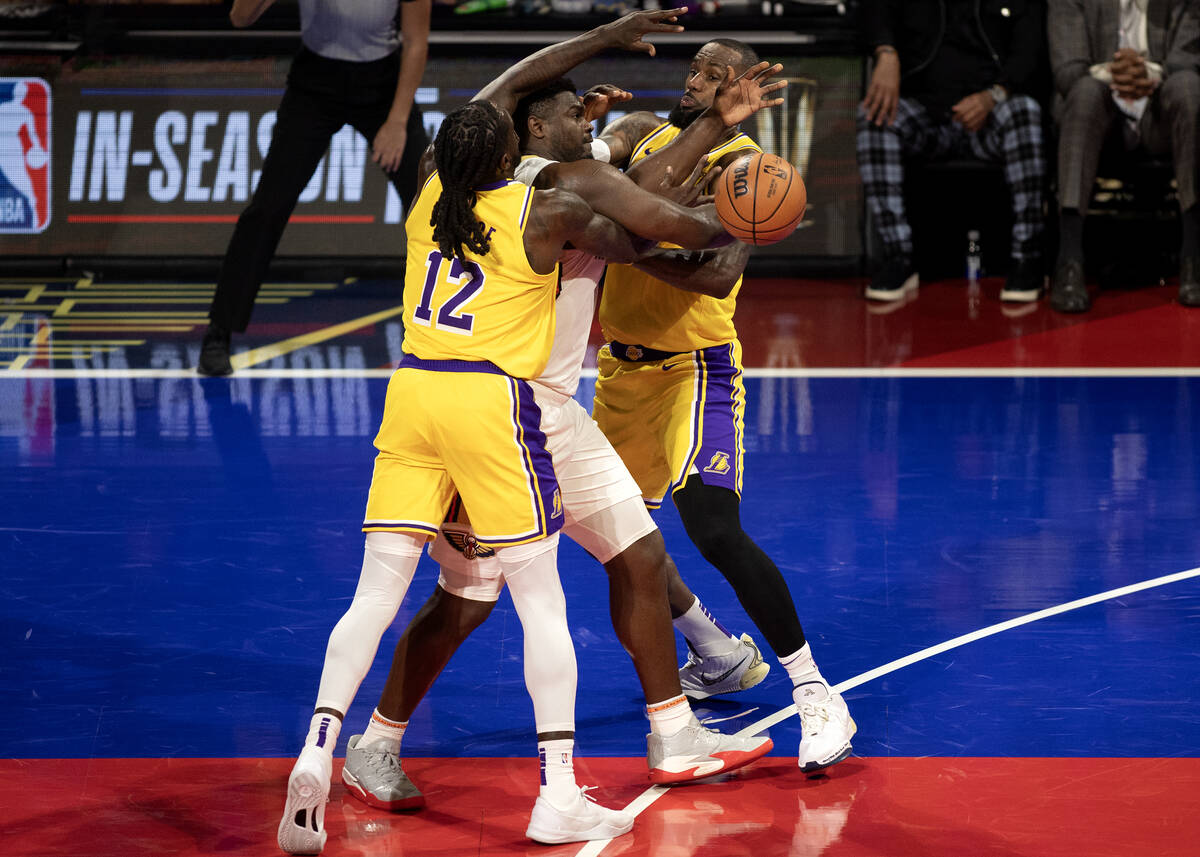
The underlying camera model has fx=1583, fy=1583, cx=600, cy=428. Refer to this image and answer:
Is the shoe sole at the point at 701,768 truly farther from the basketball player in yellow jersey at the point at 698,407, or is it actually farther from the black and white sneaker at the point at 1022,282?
the black and white sneaker at the point at 1022,282

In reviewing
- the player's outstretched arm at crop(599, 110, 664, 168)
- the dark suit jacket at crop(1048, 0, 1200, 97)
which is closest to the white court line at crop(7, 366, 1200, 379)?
the dark suit jacket at crop(1048, 0, 1200, 97)

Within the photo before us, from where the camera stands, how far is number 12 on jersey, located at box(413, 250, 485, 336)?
386cm

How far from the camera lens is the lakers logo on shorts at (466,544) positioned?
4043mm

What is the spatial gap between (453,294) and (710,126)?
91cm

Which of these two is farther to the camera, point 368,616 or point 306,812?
point 368,616

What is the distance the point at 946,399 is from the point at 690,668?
12.6 ft

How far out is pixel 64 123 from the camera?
1152 centimetres

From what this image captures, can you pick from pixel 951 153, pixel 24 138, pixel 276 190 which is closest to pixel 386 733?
pixel 276 190

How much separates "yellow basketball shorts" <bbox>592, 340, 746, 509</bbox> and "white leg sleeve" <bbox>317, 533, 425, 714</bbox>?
2.98 ft

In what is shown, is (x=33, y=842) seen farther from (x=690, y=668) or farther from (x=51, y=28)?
(x=51, y=28)

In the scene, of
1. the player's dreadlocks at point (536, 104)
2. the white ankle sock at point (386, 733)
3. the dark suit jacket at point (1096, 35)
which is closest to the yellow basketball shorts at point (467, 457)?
the white ankle sock at point (386, 733)

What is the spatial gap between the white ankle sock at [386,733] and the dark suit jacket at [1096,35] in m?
7.67

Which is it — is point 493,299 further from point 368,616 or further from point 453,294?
point 368,616

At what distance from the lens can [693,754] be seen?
4141mm
